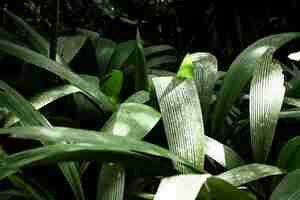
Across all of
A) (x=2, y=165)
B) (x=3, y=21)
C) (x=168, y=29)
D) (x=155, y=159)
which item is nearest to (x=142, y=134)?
(x=155, y=159)

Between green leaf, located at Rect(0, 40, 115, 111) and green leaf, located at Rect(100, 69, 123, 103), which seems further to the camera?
green leaf, located at Rect(100, 69, 123, 103)

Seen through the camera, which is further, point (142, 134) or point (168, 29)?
point (168, 29)

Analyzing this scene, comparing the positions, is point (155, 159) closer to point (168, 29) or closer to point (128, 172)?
point (128, 172)

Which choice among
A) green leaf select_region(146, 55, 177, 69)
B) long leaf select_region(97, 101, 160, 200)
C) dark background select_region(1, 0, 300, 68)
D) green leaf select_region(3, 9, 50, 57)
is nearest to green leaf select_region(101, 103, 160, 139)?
long leaf select_region(97, 101, 160, 200)

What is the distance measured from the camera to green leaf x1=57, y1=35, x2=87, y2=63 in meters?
1.60

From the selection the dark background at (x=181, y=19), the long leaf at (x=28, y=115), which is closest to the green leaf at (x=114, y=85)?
the long leaf at (x=28, y=115)

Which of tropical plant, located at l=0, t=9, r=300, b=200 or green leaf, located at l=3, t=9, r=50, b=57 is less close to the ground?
green leaf, located at l=3, t=9, r=50, b=57

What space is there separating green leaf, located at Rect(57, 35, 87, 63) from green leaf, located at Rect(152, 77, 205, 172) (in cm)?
61

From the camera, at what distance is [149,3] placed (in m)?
2.90

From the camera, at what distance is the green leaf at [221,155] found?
985mm

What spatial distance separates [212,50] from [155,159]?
1.74 meters

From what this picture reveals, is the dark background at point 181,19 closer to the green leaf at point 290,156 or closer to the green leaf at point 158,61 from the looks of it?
the green leaf at point 158,61

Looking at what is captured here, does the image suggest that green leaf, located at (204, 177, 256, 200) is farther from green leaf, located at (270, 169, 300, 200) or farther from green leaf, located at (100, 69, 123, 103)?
green leaf, located at (100, 69, 123, 103)

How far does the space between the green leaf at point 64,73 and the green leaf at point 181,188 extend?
0.43 meters
